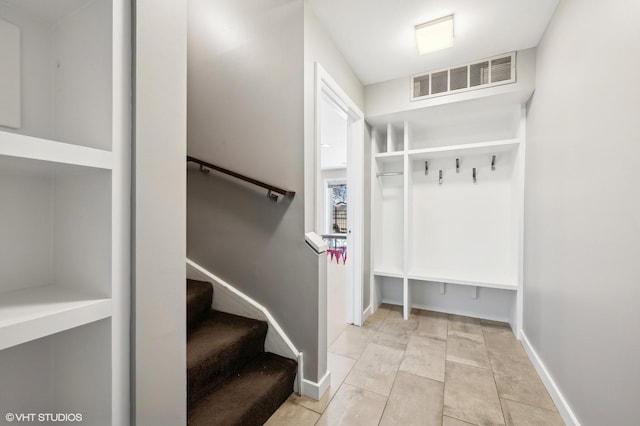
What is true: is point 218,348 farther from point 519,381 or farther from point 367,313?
point 519,381

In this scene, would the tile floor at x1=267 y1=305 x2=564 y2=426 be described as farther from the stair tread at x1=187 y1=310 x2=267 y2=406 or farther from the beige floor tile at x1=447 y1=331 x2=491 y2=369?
the stair tread at x1=187 y1=310 x2=267 y2=406

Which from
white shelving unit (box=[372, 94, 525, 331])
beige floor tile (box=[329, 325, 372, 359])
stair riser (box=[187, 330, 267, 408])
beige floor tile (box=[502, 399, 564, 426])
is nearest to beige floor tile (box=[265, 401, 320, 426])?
stair riser (box=[187, 330, 267, 408])

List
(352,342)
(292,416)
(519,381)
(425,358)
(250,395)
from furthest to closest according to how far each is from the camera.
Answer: (352,342)
(425,358)
(519,381)
(292,416)
(250,395)

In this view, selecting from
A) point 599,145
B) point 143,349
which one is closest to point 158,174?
point 143,349

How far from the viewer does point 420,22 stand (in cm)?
195

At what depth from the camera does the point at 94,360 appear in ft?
2.32

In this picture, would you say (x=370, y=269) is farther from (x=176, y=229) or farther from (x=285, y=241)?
(x=176, y=229)

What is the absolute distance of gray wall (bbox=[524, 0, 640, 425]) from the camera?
104cm

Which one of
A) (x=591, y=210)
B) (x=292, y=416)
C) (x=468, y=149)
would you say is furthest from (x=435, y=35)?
(x=292, y=416)

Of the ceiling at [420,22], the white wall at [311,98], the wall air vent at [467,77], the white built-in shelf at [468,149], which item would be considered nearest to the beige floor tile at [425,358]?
the white wall at [311,98]

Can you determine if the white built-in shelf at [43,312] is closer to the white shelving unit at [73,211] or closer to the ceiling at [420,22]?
the white shelving unit at [73,211]

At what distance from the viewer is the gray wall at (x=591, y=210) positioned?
104cm

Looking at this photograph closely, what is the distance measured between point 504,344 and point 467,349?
394mm

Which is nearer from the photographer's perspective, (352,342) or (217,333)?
(217,333)
